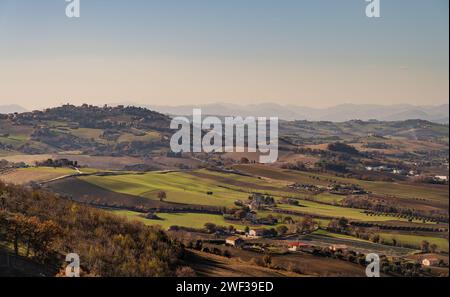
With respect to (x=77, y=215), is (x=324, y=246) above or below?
below

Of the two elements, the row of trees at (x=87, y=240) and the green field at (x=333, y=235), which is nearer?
the row of trees at (x=87, y=240)

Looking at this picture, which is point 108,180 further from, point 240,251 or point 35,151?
point 35,151

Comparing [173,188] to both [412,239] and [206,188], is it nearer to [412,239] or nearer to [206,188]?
[206,188]

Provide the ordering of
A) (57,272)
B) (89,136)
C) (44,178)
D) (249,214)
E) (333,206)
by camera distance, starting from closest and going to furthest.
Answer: (57,272), (249,214), (333,206), (44,178), (89,136)

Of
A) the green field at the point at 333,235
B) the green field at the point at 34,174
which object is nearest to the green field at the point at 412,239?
the green field at the point at 333,235

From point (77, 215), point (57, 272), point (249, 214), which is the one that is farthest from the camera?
point (249, 214)

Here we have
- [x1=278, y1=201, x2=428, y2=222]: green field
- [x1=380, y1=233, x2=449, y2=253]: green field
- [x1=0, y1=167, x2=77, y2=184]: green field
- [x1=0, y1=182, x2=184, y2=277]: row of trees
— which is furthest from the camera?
[x1=0, y1=167, x2=77, y2=184]: green field

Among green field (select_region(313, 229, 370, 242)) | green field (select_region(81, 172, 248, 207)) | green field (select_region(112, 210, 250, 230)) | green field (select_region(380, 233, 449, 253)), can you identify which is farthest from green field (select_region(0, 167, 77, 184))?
green field (select_region(380, 233, 449, 253))

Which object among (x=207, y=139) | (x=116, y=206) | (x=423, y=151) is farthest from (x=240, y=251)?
(x=423, y=151)

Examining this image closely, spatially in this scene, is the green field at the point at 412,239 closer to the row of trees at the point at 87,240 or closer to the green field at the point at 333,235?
the green field at the point at 333,235

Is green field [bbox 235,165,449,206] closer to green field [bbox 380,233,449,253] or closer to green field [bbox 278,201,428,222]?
green field [bbox 278,201,428,222]
